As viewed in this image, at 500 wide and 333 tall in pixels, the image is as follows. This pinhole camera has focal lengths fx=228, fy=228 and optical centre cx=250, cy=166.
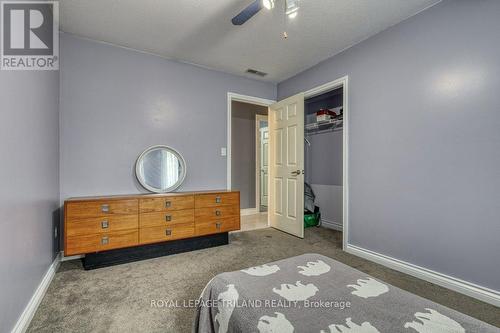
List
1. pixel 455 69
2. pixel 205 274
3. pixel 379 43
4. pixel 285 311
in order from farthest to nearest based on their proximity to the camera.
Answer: pixel 379 43, pixel 205 274, pixel 455 69, pixel 285 311

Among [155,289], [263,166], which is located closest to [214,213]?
[155,289]

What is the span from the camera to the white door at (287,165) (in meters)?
3.39

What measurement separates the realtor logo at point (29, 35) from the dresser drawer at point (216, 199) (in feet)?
6.52

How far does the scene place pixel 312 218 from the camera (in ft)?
13.5

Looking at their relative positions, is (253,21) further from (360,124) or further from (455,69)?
(455,69)

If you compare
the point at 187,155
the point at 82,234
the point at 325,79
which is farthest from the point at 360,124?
the point at 82,234

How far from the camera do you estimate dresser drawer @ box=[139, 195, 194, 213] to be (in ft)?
8.52

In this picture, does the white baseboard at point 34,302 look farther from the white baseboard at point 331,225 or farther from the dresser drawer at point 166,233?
the white baseboard at point 331,225

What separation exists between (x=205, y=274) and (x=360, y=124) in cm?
245

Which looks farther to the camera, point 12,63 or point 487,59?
point 487,59

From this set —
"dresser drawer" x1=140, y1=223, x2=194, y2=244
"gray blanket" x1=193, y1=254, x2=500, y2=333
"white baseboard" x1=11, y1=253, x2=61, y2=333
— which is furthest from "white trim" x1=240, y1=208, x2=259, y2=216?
"gray blanket" x1=193, y1=254, x2=500, y2=333

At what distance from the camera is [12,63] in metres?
1.46

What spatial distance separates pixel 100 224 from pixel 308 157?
3590 mm

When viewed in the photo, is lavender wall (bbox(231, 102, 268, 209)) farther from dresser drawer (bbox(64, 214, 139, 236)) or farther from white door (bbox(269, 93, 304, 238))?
dresser drawer (bbox(64, 214, 139, 236))
